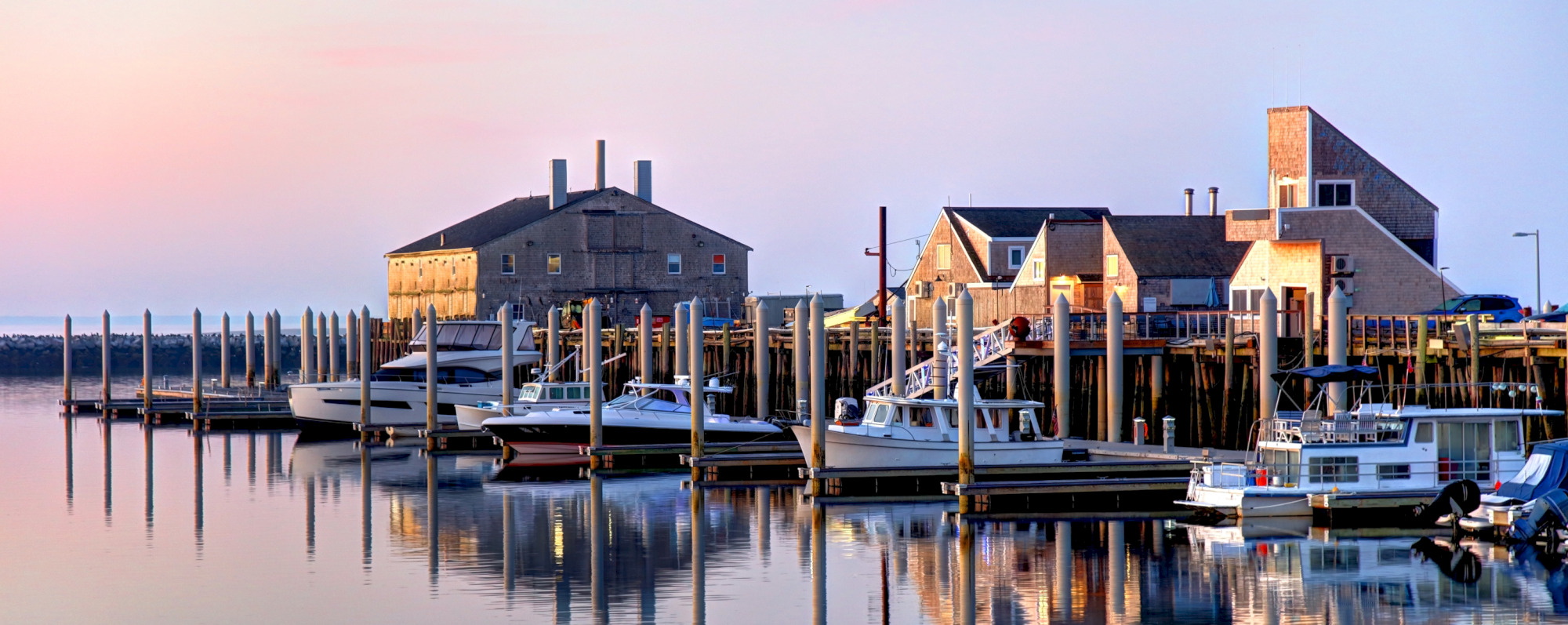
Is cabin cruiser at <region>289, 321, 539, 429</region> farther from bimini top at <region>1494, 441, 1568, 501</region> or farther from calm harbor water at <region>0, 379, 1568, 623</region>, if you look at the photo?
bimini top at <region>1494, 441, 1568, 501</region>

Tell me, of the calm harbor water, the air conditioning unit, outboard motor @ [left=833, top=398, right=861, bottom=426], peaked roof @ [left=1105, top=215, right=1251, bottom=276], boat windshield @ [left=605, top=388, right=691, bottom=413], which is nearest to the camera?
the calm harbor water

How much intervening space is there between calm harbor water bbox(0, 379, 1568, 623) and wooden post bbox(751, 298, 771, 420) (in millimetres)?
5553

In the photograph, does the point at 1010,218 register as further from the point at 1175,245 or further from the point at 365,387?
the point at 365,387

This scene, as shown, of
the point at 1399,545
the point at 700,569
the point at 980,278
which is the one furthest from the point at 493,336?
the point at 1399,545

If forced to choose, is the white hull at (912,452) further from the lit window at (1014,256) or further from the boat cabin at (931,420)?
the lit window at (1014,256)

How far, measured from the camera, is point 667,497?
35312 millimetres

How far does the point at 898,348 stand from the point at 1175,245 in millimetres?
18473

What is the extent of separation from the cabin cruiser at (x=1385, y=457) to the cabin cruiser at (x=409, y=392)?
25982mm

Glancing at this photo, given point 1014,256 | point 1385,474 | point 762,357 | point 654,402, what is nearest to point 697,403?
point 654,402

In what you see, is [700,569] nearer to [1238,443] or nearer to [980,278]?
[1238,443]

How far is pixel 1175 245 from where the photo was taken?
179ft

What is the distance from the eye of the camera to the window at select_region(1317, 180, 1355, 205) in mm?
45312

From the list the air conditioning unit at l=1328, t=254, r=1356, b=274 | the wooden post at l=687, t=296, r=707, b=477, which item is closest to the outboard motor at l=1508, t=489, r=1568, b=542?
the wooden post at l=687, t=296, r=707, b=477

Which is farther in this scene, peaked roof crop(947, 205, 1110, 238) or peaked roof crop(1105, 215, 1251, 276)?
peaked roof crop(947, 205, 1110, 238)
